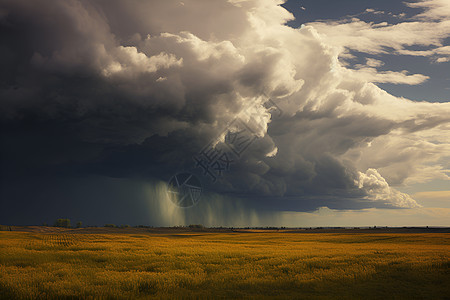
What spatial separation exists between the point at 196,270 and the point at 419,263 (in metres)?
19.8

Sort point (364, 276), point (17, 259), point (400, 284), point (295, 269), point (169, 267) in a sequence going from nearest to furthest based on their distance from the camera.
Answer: point (400, 284) < point (364, 276) < point (295, 269) < point (169, 267) < point (17, 259)

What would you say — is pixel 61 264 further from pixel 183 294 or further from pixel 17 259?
pixel 183 294

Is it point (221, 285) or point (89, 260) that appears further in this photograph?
point (89, 260)

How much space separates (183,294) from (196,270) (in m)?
8.65

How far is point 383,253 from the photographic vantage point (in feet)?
129

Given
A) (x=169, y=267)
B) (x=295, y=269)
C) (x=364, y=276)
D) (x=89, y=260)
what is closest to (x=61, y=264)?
(x=89, y=260)

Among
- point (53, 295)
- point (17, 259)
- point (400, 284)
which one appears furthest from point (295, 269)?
point (17, 259)

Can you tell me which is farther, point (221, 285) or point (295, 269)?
point (295, 269)

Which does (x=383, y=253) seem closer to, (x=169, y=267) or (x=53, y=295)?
(x=169, y=267)

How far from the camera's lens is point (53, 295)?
20.9 meters

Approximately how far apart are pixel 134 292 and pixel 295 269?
46.9 feet

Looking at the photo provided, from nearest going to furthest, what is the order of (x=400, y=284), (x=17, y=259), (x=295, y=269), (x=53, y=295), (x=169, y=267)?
(x=53, y=295)
(x=400, y=284)
(x=295, y=269)
(x=169, y=267)
(x=17, y=259)

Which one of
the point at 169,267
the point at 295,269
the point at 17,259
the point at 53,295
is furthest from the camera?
the point at 17,259

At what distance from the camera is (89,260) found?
37.1 m
